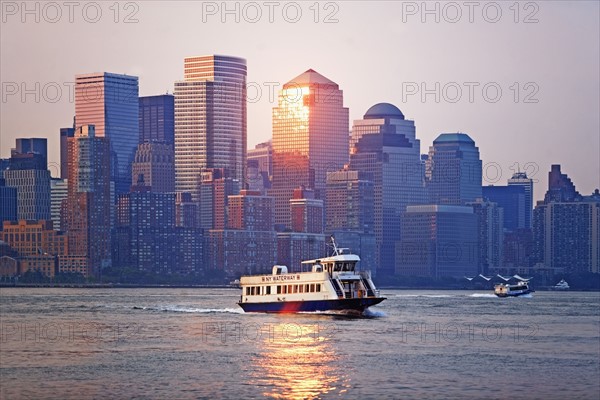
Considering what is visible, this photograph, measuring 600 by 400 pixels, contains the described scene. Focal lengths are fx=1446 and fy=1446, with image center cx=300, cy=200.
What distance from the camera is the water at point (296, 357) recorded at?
8888cm

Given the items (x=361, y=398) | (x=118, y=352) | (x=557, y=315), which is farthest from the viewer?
(x=557, y=315)

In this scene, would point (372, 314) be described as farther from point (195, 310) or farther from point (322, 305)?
point (195, 310)

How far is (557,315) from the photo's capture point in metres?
175

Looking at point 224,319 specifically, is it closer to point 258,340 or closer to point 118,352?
point 258,340

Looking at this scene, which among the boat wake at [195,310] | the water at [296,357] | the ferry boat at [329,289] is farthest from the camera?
the boat wake at [195,310]

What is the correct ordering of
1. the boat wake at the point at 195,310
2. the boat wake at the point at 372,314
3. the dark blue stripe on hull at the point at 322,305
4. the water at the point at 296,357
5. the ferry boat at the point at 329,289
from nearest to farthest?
the water at the point at 296,357 < the dark blue stripe on hull at the point at 322,305 < the ferry boat at the point at 329,289 < the boat wake at the point at 372,314 < the boat wake at the point at 195,310

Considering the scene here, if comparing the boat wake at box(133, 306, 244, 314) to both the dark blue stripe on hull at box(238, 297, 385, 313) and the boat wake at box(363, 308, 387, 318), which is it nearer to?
the dark blue stripe on hull at box(238, 297, 385, 313)

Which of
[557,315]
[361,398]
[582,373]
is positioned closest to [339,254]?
[557,315]

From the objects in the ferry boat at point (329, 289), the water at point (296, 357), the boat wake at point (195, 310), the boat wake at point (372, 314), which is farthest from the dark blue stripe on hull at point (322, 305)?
the boat wake at point (195, 310)

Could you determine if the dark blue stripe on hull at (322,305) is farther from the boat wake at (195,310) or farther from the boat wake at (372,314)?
the boat wake at (195,310)

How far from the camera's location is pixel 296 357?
10681 centimetres

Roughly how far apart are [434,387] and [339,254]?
61753mm

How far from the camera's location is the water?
3499 inches

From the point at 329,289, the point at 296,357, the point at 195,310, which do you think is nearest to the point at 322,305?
the point at 329,289
